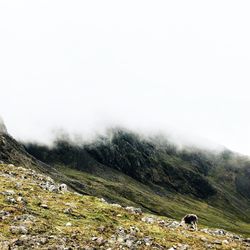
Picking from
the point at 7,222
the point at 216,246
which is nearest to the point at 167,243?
the point at 216,246

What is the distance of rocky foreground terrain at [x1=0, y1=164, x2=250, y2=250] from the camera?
23562 mm

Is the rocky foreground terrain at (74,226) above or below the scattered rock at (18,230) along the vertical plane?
above

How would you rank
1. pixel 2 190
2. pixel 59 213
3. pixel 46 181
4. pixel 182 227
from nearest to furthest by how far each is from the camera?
1. pixel 59 213
2. pixel 2 190
3. pixel 182 227
4. pixel 46 181

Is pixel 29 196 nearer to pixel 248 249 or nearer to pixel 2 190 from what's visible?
pixel 2 190

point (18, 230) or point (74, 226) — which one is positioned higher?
point (74, 226)

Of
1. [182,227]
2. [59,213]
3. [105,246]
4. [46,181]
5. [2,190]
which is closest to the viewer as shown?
[105,246]

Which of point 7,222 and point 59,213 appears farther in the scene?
point 59,213

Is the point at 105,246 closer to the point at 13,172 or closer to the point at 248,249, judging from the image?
the point at 248,249

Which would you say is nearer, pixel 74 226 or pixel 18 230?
pixel 18 230

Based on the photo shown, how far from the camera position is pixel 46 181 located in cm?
4356

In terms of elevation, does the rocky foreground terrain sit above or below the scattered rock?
above

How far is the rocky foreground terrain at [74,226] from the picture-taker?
23.6m

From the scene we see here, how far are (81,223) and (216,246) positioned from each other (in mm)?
9460

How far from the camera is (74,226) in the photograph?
88.4 feet
